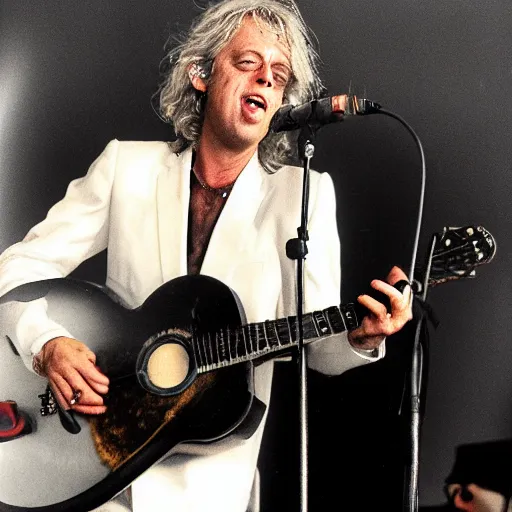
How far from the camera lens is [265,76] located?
1.66 metres

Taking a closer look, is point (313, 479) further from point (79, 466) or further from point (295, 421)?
point (79, 466)

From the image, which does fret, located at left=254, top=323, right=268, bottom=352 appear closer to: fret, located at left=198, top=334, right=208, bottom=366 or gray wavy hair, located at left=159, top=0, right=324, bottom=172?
fret, located at left=198, top=334, right=208, bottom=366

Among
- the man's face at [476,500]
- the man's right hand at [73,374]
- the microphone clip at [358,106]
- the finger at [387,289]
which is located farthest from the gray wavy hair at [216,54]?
the man's face at [476,500]

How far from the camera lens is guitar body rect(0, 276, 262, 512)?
4.97 ft

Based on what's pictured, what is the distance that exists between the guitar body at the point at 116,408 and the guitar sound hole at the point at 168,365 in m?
0.03

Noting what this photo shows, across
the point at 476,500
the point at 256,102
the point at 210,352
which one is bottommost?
the point at 476,500

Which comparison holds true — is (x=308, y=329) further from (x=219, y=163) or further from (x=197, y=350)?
(x=219, y=163)

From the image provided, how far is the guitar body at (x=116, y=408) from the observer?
1516mm

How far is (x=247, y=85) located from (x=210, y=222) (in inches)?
12.0

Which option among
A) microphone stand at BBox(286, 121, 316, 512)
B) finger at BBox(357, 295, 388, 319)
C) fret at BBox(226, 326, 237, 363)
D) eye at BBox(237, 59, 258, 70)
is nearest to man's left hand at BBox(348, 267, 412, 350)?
finger at BBox(357, 295, 388, 319)

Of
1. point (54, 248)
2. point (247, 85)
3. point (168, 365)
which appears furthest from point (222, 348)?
point (247, 85)

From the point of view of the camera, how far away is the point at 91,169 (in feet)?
5.67

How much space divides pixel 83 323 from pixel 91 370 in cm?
10

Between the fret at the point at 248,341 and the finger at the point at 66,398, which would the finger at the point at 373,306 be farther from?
the finger at the point at 66,398
